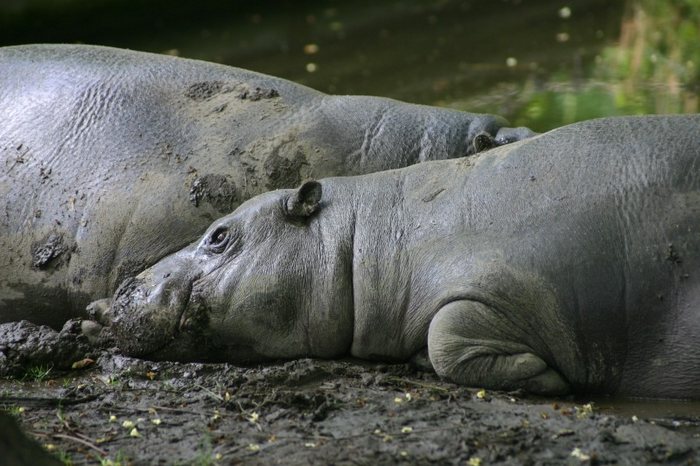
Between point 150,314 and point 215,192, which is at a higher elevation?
point 215,192

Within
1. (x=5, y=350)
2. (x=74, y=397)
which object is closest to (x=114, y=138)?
(x=5, y=350)

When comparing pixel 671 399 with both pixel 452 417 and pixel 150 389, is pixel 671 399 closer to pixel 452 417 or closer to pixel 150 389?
pixel 452 417

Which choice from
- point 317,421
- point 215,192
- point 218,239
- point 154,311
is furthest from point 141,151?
point 317,421

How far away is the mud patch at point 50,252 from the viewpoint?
6.37 meters

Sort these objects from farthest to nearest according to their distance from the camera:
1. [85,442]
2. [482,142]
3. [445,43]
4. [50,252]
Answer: [445,43]
[50,252]
[482,142]
[85,442]

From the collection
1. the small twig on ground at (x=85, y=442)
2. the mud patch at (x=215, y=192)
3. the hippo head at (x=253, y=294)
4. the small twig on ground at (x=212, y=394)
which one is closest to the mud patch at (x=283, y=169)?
Answer: the mud patch at (x=215, y=192)

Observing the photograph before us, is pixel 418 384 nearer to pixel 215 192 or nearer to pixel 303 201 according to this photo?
pixel 303 201

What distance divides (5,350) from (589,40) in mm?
8706

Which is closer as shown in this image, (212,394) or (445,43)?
(212,394)

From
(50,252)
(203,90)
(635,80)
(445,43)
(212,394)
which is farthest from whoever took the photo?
(445,43)

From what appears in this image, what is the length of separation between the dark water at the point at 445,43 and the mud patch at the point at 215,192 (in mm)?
3796

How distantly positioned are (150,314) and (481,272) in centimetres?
158

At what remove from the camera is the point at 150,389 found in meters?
5.53

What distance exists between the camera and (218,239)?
19.4 feet
